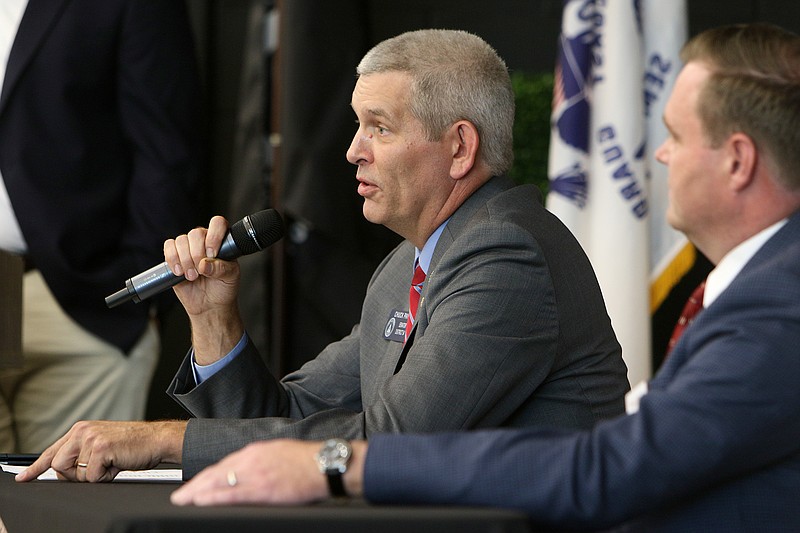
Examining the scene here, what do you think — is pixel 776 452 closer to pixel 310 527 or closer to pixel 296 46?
pixel 310 527

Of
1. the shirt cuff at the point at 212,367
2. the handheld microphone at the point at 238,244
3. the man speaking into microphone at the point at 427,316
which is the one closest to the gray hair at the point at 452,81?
the man speaking into microphone at the point at 427,316

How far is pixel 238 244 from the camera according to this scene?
232 cm

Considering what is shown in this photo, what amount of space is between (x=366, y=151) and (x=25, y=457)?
0.86 metres

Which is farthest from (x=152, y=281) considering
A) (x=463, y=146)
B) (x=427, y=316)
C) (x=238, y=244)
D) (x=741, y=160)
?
(x=741, y=160)

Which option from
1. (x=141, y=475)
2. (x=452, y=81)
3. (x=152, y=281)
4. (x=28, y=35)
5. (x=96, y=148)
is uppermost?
(x=28, y=35)

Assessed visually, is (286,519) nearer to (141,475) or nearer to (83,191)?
(141,475)

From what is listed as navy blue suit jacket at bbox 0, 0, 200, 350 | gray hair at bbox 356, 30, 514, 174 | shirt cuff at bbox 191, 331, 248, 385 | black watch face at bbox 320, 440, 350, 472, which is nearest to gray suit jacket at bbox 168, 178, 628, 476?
gray hair at bbox 356, 30, 514, 174

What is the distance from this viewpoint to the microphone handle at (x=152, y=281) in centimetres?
222

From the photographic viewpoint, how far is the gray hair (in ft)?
7.57

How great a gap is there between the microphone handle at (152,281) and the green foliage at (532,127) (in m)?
2.20

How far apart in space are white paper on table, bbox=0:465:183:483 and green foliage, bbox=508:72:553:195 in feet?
8.47

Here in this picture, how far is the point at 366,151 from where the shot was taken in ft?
7.80

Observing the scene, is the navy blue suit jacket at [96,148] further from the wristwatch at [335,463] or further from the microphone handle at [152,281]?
the wristwatch at [335,463]

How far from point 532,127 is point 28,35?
1795 mm
